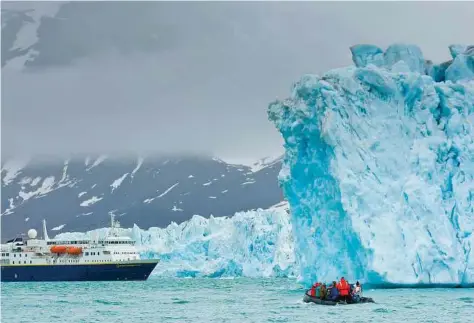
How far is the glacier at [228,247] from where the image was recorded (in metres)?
52.8

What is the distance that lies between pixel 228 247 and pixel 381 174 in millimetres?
23537

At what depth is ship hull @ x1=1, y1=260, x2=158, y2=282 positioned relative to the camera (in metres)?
57.3

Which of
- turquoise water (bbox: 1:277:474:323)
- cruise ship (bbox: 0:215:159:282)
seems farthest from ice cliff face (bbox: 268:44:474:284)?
cruise ship (bbox: 0:215:159:282)

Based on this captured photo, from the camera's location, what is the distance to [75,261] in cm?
5888

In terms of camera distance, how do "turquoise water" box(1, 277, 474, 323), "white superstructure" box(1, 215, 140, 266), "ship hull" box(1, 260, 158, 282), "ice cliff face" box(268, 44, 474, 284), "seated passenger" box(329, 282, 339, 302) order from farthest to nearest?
"white superstructure" box(1, 215, 140, 266) → "ship hull" box(1, 260, 158, 282) → "ice cliff face" box(268, 44, 474, 284) → "seated passenger" box(329, 282, 339, 302) → "turquoise water" box(1, 277, 474, 323)

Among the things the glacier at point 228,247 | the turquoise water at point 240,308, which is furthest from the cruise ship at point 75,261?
the turquoise water at point 240,308

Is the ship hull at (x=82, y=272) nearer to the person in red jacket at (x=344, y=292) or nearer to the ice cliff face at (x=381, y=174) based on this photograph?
the ice cliff face at (x=381, y=174)

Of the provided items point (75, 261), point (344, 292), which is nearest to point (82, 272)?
point (75, 261)

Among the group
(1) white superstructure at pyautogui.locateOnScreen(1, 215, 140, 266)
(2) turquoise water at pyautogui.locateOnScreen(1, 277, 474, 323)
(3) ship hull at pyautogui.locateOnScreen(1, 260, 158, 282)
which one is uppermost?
(1) white superstructure at pyautogui.locateOnScreen(1, 215, 140, 266)

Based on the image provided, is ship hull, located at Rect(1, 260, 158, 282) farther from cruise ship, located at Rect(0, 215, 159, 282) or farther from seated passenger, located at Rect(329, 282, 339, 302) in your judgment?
seated passenger, located at Rect(329, 282, 339, 302)

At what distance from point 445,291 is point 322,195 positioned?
201 inches

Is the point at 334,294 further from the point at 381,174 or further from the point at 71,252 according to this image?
the point at 71,252

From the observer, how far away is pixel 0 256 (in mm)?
61469

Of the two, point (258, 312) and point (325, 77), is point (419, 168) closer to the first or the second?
point (325, 77)
